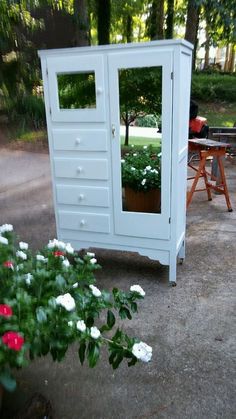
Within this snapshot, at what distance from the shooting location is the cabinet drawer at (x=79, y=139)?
2439 mm

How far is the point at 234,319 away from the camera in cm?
219

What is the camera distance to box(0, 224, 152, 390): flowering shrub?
43.3 inches

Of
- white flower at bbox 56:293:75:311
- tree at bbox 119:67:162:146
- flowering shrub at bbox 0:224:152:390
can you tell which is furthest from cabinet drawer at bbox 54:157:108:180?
white flower at bbox 56:293:75:311

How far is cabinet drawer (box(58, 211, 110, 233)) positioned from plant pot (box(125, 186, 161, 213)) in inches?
7.7

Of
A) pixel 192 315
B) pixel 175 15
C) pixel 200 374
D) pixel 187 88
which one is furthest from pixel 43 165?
pixel 175 15

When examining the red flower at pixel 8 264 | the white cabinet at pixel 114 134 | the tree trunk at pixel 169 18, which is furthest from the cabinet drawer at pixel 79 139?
the tree trunk at pixel 169 18

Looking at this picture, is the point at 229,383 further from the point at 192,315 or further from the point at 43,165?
the point at 43,165

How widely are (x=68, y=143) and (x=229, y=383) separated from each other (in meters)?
1.79

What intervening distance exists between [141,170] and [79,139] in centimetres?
50

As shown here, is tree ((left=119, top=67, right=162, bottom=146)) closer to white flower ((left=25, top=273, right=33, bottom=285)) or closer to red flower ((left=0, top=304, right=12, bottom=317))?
white flower ((left=25, top=273, right=33, bottom=285))

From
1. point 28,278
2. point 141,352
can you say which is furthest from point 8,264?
point 141,352

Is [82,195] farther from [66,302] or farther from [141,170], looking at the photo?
[66,302]

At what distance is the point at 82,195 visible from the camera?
2.63 meters

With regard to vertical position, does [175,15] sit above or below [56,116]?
above
